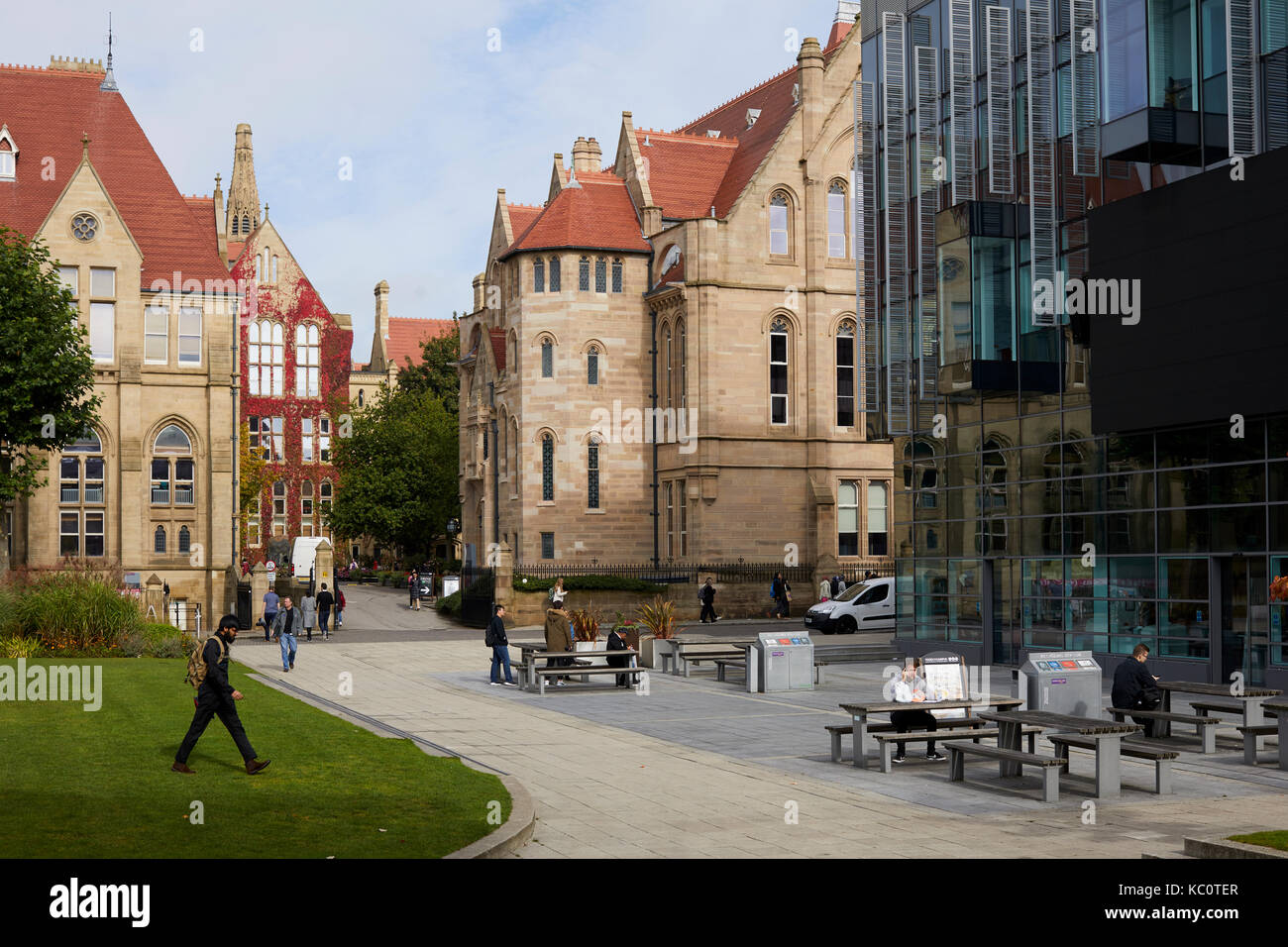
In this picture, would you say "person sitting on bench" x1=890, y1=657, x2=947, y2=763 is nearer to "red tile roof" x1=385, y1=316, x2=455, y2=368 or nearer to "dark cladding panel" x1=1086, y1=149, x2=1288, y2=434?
"dark cladding panel" x1=1086, y1=149, x2=1288, y2=434

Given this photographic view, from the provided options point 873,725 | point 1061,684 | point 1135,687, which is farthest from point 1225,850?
point 1061,684

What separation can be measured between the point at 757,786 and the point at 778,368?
42.2 meters

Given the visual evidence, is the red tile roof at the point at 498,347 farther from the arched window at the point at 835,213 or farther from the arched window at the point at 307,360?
the arched window at the point at 307,360

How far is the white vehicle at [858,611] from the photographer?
45.8m

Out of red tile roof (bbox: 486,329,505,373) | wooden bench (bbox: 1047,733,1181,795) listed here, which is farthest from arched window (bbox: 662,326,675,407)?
wooden bench (bbox: 1047,733,1181,795)

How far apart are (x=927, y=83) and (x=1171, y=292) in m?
12.1

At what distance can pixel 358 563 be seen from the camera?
107 m

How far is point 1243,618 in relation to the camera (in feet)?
84.1

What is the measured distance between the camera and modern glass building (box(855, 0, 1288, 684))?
25.0m

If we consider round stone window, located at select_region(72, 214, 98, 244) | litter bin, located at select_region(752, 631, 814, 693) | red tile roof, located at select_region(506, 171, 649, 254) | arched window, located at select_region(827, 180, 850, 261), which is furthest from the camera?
red tile roof, located at select_region(506, 171, 649, 254)

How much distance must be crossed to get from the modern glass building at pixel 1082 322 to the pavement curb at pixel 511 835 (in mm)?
16167

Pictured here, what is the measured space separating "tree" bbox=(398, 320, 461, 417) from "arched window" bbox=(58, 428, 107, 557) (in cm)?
3687

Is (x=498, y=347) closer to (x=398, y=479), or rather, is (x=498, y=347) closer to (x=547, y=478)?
(x=547, y=478)
